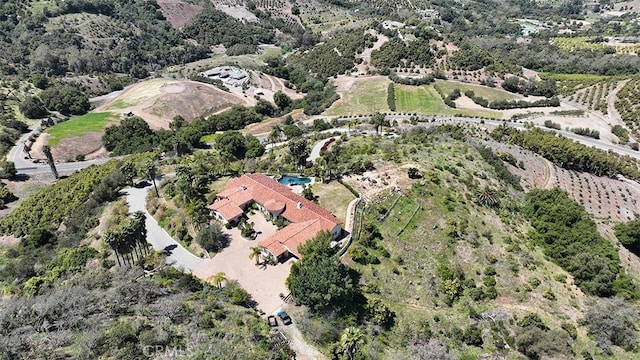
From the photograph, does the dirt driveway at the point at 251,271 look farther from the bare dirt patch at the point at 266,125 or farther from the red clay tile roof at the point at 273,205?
the bare dirt patch at the point at 266,125

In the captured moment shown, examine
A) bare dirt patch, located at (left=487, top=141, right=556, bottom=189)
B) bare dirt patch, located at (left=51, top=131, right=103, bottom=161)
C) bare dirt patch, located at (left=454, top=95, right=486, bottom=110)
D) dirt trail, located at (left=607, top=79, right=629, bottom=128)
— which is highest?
bare dirt patch, located at (left=51, top=131, right=103, bottom=161)

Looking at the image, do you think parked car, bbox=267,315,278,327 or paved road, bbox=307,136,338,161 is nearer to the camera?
parked car, bbox=267,315,278,327

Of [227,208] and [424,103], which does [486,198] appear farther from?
[424,103]

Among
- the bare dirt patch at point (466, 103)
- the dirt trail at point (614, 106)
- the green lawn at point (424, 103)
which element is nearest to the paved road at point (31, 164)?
the green lawn at point (424, 103)

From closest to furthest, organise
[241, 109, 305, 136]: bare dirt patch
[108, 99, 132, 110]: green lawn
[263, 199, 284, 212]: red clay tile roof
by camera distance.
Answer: [263, 199, 284, 212]: red clay tile roof < [241, 109, 305, 136]: bare dirt patch < [108, 99, 132, 110]: green lawn

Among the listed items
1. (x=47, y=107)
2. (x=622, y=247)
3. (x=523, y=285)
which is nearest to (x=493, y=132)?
(x=622, y=247)

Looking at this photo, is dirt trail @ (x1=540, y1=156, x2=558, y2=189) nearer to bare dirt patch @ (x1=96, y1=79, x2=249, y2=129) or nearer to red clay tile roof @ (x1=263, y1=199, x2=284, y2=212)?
red clay tile roof @ (x1=263, y1=199, x2=284, y2=212)

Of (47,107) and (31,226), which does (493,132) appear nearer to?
(31,226)
